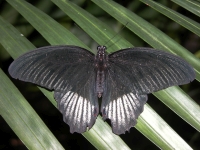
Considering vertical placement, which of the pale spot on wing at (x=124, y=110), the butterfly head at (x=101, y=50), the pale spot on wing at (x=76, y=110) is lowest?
the pale spot on wing at (x=76, y=110)

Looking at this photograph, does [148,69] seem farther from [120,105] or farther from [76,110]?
[76,110]

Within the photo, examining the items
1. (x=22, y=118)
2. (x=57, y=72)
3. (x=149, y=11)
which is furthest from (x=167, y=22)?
(x=22, y=118)

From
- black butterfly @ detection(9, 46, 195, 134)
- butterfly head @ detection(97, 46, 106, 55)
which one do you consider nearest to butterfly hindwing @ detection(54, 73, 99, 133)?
black butterfly @ detection(9, 46, 195, 134)

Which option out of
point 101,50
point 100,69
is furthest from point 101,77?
point 101,50

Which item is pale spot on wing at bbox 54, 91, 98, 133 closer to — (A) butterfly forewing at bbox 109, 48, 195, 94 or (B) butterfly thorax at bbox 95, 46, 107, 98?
(B) butterfly thorax at bbox 95, 46, 107, 98

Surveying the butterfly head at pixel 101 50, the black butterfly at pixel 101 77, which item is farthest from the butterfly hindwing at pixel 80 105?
the butterfly head at pixel 101 50

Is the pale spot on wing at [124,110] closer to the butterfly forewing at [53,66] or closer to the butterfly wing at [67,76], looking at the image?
the butterfly wing at [67,76]
